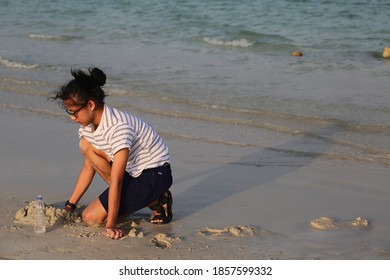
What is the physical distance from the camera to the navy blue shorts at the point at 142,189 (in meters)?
5.06

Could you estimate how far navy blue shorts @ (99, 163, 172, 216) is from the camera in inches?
199

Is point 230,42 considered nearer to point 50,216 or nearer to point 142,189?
point 142,189

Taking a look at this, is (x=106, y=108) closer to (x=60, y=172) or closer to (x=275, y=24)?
(x=60, y=172)

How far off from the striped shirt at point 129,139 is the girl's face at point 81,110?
95mm

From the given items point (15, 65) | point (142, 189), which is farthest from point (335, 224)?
point (15, 65)

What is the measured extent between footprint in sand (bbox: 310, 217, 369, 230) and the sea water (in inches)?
66.3

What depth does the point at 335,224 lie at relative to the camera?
203 inches

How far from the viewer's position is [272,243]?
15.7 feet

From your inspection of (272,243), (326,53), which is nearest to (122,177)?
(272,243)

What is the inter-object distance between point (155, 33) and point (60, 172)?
27.8 ft

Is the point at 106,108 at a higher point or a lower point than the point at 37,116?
higher

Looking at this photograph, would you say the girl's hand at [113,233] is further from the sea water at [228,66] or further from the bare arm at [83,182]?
the sea water at [228,66]

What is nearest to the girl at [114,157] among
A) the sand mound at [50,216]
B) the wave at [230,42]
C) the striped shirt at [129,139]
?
the striped shirt at [129,139]

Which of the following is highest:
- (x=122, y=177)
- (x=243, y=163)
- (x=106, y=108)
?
(x=106, y=108)
